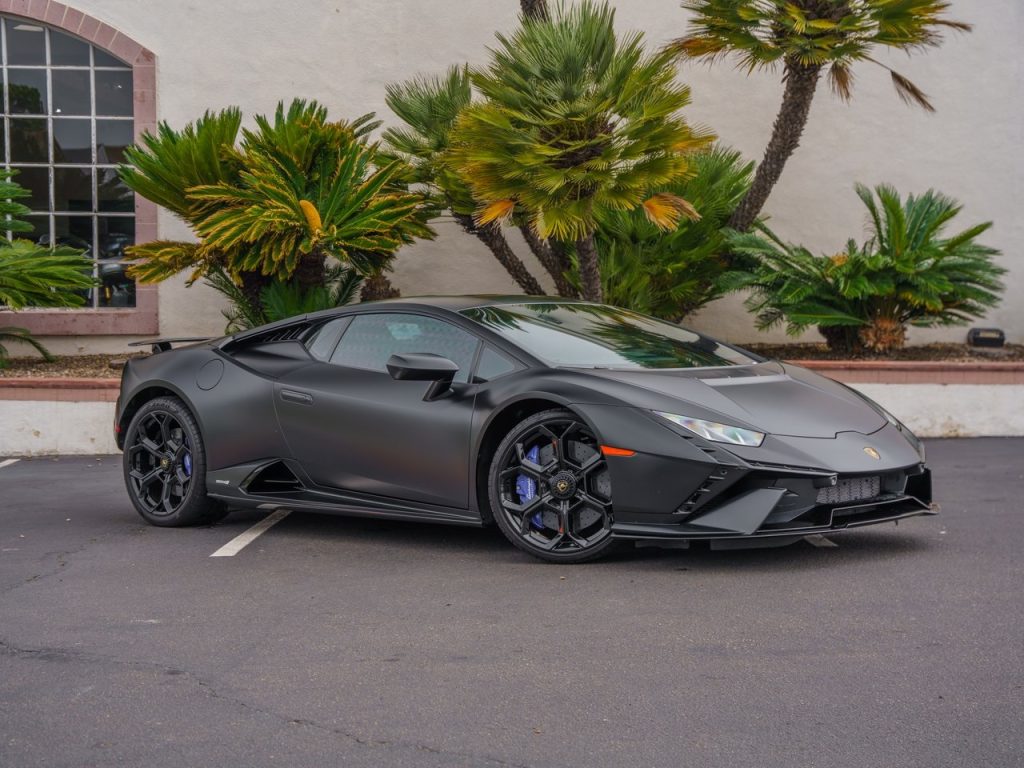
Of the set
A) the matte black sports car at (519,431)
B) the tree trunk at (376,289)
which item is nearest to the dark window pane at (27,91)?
the tree trunk at (376,289)

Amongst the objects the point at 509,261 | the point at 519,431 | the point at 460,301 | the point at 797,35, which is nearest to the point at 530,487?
the point at 519,431

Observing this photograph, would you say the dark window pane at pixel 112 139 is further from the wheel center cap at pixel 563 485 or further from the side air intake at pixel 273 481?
the wheel center cap at pixel 563 485

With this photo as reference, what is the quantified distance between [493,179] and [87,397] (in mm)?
3997

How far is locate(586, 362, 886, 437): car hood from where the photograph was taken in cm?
590

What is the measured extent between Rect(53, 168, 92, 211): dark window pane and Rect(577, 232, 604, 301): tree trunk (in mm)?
6637

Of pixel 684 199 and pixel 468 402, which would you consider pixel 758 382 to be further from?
pixel 684 199

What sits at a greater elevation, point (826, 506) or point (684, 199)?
point (684, 199)

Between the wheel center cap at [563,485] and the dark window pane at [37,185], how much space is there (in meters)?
11.8

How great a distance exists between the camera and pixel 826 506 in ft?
19.0

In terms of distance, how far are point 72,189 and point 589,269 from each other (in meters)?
6.97

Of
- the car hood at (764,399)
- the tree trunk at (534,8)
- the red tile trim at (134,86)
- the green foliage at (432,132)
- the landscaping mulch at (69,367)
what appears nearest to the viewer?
the car hood at (764,399)

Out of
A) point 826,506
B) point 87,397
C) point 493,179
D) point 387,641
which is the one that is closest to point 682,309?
point 493,179

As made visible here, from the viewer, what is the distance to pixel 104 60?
15.9 metres

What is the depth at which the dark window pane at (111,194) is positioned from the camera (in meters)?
16.0
